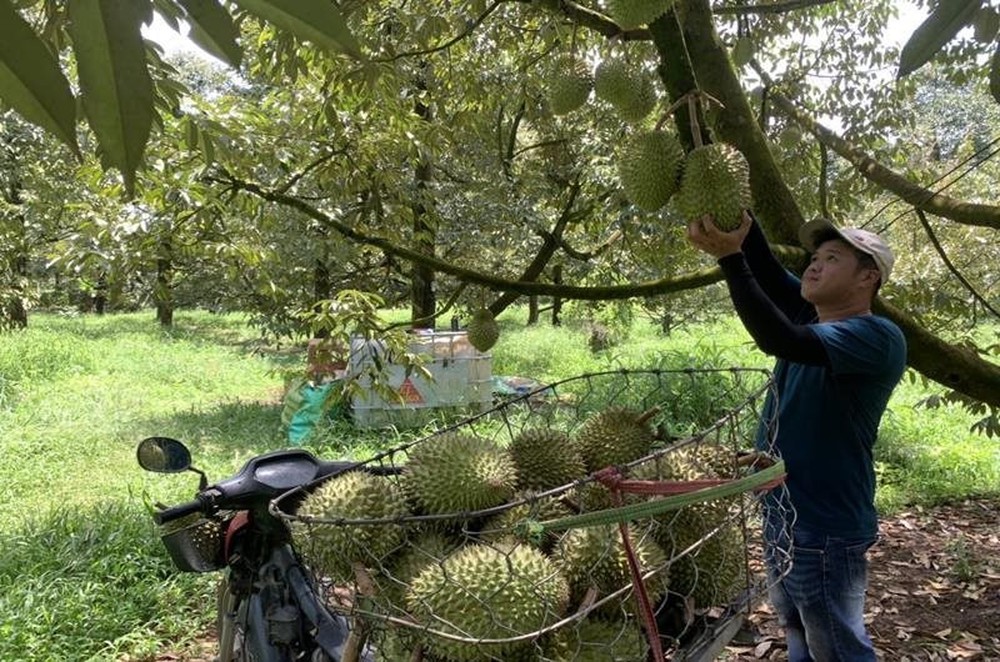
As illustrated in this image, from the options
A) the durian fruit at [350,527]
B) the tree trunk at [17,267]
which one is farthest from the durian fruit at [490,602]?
the tree trunk at [17,267]

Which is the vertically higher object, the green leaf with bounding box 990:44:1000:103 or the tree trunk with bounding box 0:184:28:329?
the green leaf with bounding box 990:44:1000:103

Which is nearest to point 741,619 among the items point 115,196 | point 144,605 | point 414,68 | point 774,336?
point 774,336

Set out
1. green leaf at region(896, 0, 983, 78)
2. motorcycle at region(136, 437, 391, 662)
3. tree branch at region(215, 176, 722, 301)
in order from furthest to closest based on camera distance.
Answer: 1. tree branch at region(215, 176, 722, 301)
2. motorcycle at region(136, 437, 391, 662)
3. green leaf at region(896, 0, 983, 78)

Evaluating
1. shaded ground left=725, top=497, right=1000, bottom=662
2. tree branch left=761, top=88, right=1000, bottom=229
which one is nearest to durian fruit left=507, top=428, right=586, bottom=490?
shaded ground left=725, top=497, right=1000, bottom=662

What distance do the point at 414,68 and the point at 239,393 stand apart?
4.48 meters

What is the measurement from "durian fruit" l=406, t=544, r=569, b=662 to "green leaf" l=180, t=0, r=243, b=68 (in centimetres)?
74

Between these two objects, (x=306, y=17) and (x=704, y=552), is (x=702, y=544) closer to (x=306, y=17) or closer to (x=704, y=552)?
(x=704, y=552)

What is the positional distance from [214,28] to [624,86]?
146cm

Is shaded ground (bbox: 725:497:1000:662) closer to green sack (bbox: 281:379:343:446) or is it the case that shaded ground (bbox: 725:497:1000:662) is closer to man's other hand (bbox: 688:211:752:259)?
man's other hand (bbox: 688:211:752:259)

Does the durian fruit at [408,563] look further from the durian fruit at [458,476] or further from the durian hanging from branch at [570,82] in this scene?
the durian hanging from branch at [570,82]

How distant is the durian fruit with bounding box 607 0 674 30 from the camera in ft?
4.54

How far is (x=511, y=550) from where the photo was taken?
108 cm

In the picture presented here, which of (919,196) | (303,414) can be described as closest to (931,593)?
(919,196)

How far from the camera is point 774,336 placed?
60.6 inches
